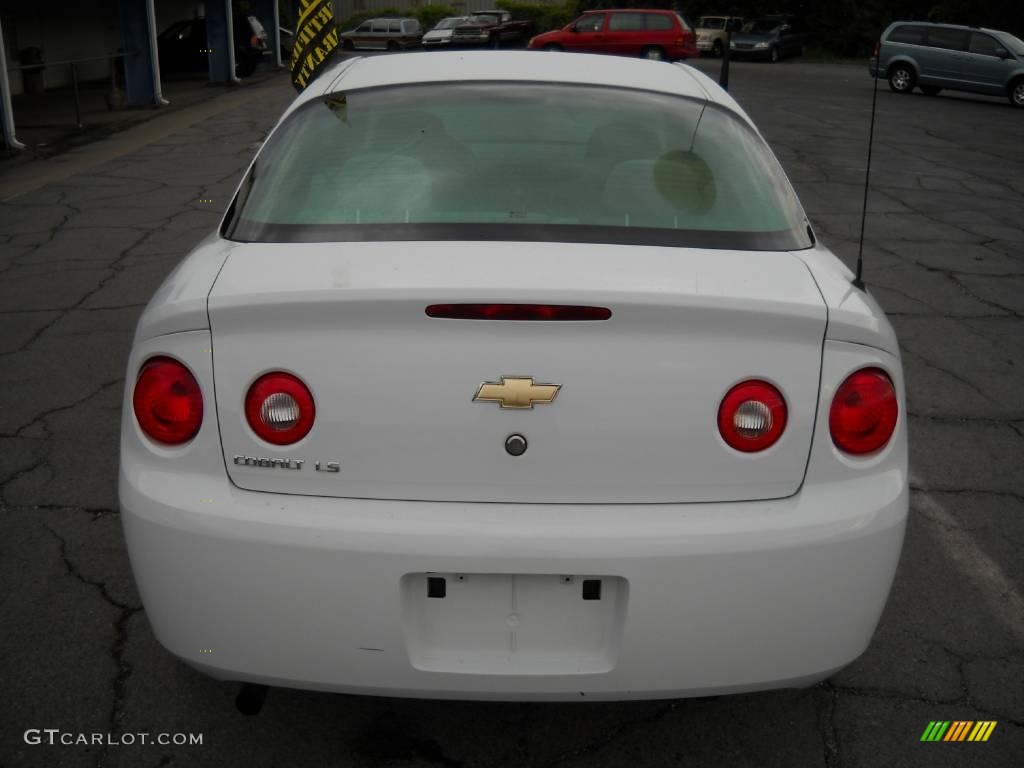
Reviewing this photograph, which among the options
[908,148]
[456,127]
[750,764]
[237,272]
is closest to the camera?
[237,272]

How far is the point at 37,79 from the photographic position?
67.5 ft

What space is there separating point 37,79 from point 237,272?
21087 mm

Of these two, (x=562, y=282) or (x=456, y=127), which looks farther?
(x=456, y=127)

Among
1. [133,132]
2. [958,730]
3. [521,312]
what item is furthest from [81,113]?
[958,730]

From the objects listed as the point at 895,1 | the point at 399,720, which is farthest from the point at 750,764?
the point at 895,1

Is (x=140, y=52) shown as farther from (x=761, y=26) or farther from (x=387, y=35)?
(x=761, y=26)

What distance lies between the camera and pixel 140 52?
17000 millimetres

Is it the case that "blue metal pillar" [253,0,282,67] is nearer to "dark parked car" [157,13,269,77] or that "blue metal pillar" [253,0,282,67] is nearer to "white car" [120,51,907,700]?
"dark parked car" [157,13,269,77]

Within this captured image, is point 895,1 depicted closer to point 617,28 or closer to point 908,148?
point 617,28

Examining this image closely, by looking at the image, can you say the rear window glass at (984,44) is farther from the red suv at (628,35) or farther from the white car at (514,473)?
the white car at (514,473)

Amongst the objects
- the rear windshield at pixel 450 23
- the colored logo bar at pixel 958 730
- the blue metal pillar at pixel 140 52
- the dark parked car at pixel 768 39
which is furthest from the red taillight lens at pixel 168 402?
the rear windshield at pixel 450 23

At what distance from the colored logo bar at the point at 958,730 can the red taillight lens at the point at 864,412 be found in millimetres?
842

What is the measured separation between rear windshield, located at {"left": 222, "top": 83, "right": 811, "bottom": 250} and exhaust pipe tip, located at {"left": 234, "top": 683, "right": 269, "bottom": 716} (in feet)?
3.38

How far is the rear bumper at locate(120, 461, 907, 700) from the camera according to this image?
1983 millimetres
